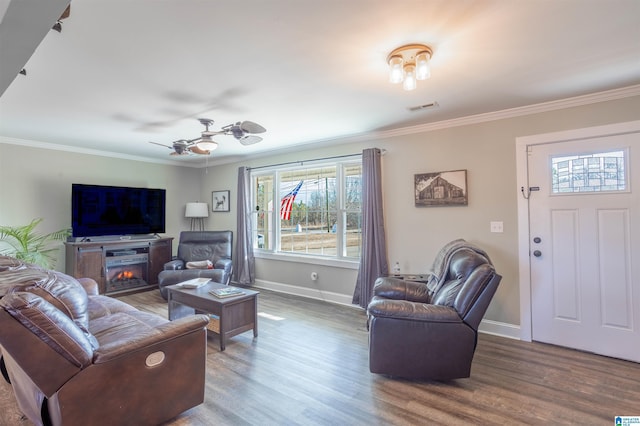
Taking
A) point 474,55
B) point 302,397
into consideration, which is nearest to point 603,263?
point 474,55

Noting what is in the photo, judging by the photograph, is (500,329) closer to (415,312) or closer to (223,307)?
(415,312)

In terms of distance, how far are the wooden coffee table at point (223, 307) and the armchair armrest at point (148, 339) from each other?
925 millimetres

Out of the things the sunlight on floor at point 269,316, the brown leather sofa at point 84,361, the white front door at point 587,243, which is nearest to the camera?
the brown leather sofa at point 84,361

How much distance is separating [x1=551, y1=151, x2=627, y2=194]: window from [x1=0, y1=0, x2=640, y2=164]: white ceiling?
2.00ft

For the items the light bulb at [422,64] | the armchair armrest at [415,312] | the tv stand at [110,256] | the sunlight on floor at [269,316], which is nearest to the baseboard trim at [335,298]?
the sunlight on floor at [269,316]

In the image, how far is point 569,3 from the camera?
64.5 inches

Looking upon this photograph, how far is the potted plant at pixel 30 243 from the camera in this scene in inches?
162

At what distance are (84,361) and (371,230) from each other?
3.15 metres

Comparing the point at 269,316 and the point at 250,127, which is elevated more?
the point at 250,127

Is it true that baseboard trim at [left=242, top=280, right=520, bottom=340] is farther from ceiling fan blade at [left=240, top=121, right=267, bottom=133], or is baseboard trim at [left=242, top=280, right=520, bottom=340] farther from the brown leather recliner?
ceiling fan blade at [left=240, top=121, right=267, bottom=133]

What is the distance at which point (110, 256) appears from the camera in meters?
4.90

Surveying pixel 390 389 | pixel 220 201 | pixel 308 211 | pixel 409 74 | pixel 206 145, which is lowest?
pixel 390 389

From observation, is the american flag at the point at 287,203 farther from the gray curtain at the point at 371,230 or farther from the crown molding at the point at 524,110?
the crown molding at the point at 524,110

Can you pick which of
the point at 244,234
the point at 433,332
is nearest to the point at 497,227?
the point at 433,332
